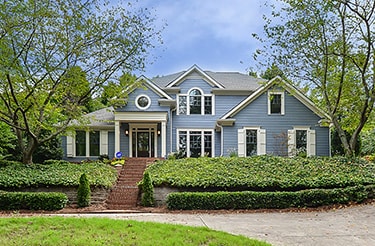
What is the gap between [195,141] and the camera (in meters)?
21.4

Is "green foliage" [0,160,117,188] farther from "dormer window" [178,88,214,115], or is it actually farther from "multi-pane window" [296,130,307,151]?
"multi-pane window" [296,130,307,151]

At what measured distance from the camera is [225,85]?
2233 cm

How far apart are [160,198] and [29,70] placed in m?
7.32

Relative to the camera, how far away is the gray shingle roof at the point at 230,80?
22.2 meters

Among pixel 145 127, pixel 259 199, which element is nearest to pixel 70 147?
pixel 145 127

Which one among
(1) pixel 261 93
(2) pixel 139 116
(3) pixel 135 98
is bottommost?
(2) pixel 139 116

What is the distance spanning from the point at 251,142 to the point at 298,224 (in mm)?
11334

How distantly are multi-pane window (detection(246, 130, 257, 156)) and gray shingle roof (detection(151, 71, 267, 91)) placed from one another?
3.58 metres

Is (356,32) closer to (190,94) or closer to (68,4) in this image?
(190,94)

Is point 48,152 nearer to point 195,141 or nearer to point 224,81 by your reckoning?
point 195,141

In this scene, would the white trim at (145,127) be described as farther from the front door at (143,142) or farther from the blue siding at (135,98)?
the blue siding at (135,98)

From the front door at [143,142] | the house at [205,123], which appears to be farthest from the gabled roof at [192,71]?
the front door at [143,142]

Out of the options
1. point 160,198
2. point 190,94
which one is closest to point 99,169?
point 160,198

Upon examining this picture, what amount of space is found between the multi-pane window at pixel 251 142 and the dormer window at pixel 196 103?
317 centimetres
